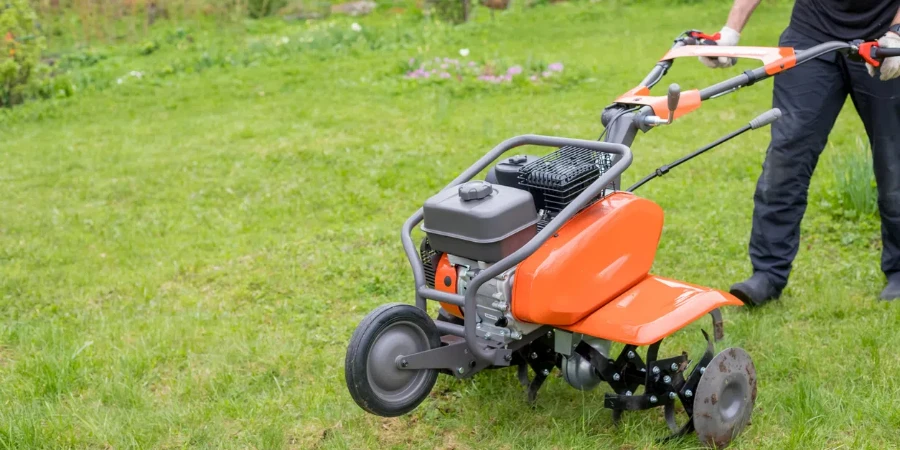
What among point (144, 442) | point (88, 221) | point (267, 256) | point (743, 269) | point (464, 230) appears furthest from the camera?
point (88, 221)

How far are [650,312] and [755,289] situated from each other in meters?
1.28

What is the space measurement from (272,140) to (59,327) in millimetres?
3469

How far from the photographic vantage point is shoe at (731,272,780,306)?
154 inches

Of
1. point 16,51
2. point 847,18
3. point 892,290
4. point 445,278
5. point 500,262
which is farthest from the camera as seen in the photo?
point 16,51

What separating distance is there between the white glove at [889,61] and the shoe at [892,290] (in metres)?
1.01

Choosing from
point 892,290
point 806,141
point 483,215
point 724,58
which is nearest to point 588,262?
point 483,215

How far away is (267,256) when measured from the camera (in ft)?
16.1

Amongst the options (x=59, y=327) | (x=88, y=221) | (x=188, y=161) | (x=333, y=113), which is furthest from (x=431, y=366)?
(x=333, y=113)

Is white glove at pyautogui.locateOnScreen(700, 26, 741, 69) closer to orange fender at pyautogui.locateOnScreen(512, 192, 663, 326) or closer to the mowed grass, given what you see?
orange fender at pyautogui.locateOnScreen(512, 192, 663, 326)

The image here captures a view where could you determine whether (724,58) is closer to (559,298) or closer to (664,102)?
(664,102)

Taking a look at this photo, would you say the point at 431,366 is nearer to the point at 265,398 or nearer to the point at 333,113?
the point at 265,398

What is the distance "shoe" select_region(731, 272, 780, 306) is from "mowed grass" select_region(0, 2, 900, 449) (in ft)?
0.22

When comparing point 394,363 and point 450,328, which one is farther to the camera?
point 450,328

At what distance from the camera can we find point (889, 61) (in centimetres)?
337
